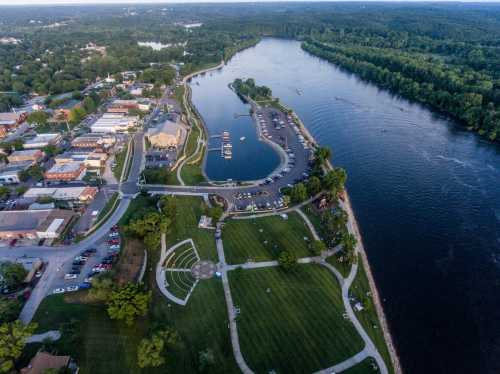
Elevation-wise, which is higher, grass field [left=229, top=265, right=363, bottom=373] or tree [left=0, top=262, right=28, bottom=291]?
tree [left=0, top=262, right=28, bottom=291]

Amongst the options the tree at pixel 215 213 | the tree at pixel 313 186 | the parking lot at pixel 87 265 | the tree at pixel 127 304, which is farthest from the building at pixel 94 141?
the tree at pixel 313 186

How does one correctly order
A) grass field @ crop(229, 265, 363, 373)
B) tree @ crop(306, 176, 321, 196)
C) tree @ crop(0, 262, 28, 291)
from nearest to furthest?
grass field @ crop(229, 265, 363, 373), tree @ crop(0, 262, 28, 291), tree @ crop(306, 176, 321, 196)

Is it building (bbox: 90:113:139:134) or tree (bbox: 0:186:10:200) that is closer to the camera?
tree (bbox: 0:186:10:200)

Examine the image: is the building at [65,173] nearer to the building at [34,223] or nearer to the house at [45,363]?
the building at [34,223]

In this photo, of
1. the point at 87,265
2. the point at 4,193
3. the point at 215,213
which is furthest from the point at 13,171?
the point at 215,213

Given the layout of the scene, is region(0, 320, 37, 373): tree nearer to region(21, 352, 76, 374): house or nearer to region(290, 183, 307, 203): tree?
region(21, 352, 76, 374): house

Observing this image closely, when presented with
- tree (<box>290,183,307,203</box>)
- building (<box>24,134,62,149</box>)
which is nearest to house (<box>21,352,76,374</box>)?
tree (<box>290,183,307,203</box>)
